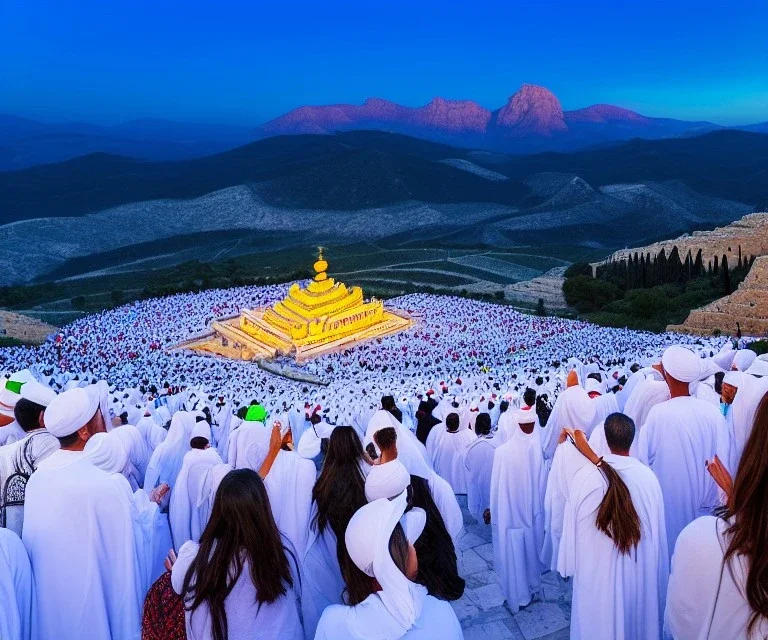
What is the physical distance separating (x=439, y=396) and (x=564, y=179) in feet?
391

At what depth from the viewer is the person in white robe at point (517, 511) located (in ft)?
18.5

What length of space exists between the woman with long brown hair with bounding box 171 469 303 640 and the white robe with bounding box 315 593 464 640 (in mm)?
395

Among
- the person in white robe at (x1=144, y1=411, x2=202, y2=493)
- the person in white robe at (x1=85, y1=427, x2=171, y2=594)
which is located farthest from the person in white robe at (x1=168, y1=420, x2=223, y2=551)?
the person in white robe at (x1=85, y1=427, x2=171, y2=594)

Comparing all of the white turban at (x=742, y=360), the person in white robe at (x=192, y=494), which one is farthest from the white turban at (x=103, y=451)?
the white turban at (x=742, y=360)

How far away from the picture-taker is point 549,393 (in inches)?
407

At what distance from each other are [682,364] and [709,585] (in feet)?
7.12

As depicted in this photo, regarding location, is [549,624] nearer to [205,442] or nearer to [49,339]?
[205,442]

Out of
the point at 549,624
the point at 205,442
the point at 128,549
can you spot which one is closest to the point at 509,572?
the point at 549,624

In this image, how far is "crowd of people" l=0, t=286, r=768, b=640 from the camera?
2916 millimetres

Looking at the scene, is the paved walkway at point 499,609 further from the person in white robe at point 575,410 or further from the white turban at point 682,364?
the white turban at point 682,364

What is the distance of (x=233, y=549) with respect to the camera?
3.19 meters

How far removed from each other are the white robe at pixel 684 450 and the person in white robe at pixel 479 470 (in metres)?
2.37

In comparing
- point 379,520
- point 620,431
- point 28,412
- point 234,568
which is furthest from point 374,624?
point 28,412

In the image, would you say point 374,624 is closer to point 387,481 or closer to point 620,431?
point 387,481
